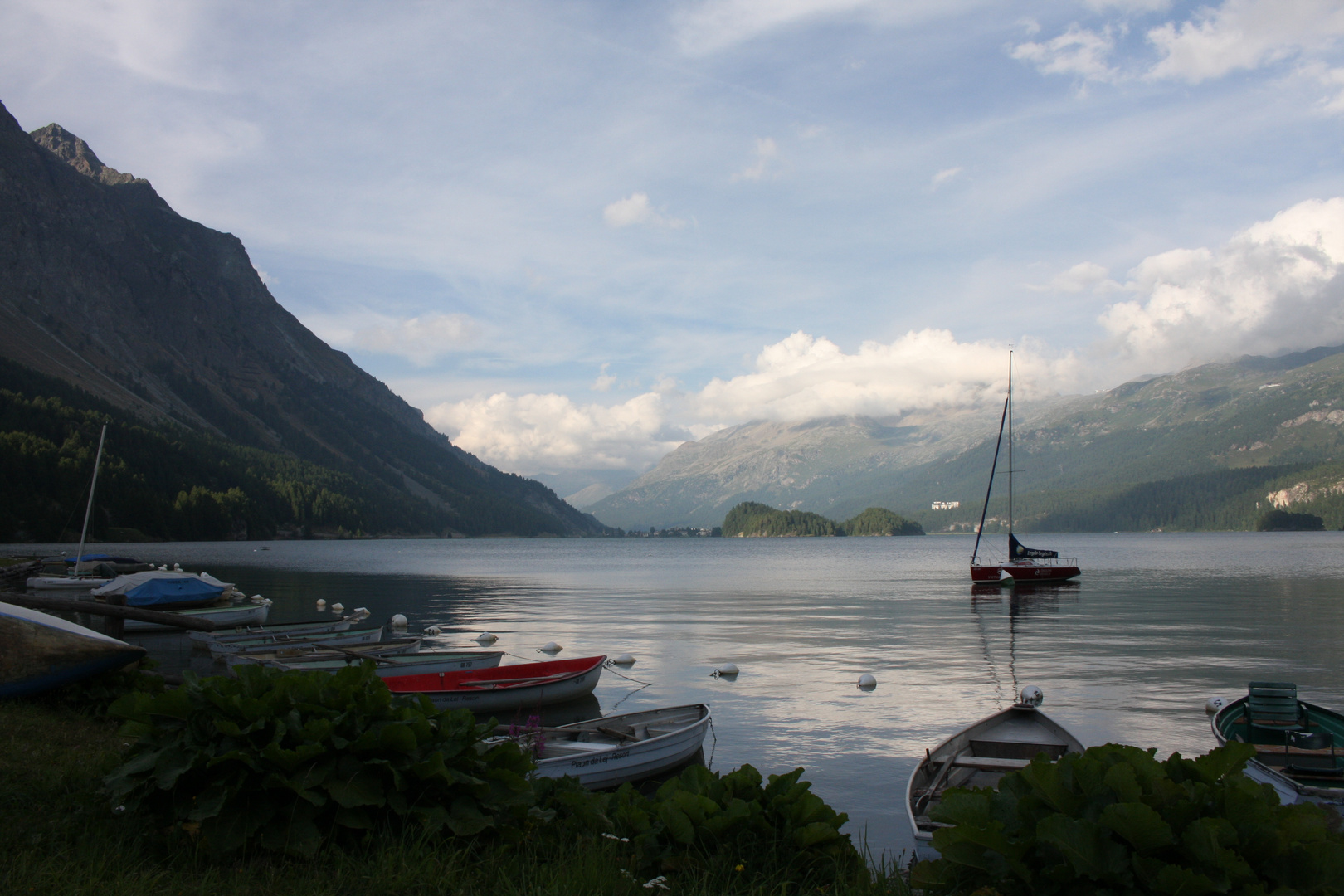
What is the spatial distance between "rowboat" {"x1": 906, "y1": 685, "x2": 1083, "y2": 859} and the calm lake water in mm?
1602

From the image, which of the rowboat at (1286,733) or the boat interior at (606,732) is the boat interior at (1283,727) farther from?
the boat interior at (606,732)

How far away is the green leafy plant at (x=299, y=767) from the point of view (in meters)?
7.67

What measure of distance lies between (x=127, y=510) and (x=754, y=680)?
635ft

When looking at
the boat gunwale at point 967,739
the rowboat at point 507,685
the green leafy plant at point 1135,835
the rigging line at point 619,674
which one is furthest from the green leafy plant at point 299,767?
the rigging line at point 619,674

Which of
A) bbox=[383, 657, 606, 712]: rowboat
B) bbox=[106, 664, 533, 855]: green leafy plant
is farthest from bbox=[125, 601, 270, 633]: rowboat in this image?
→ bbox=[106, 664, 533, 855]: green leafy plant

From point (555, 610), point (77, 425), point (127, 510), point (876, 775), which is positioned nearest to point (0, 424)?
point (77, 425)

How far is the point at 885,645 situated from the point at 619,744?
1065 inches

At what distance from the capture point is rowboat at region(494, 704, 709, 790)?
15.3 metres

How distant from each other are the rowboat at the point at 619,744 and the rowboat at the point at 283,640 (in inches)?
712

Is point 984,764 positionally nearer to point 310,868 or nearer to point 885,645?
point 310,868

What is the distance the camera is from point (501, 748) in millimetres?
8828

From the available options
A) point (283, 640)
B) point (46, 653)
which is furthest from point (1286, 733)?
point (283, 640)

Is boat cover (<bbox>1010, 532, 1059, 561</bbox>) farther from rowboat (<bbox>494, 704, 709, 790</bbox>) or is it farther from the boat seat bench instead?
the boat seat bench

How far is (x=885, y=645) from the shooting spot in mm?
41094
